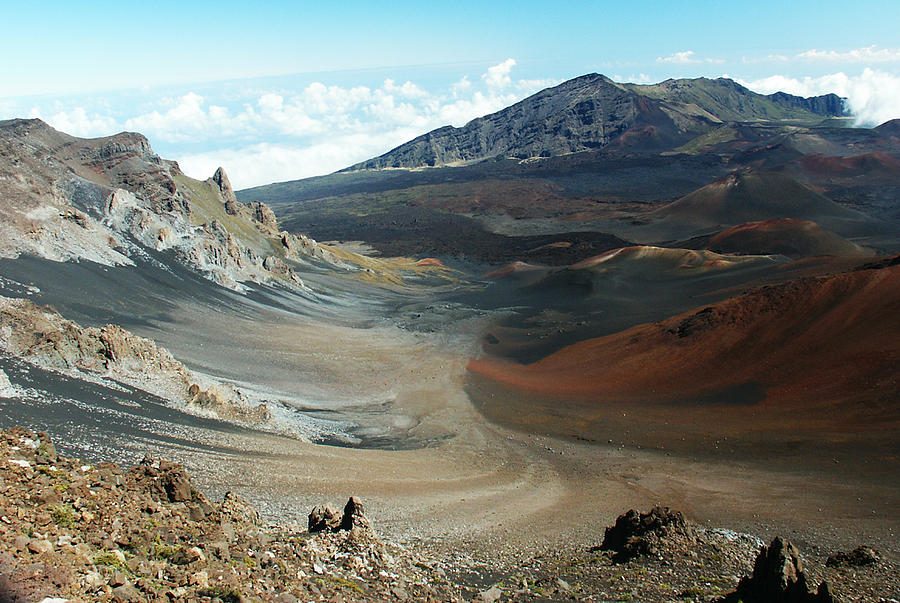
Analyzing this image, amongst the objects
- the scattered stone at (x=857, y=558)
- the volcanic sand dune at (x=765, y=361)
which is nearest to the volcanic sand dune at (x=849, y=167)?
the volcanic sand dune at (x=765, y=361)

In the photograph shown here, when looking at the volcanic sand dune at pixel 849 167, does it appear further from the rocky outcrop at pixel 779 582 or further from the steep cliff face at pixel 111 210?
the rocky outcrop at pixel 779 582

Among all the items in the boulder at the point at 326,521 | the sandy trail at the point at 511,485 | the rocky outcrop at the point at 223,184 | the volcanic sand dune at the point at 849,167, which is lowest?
the sandy trail at the point at 511,485

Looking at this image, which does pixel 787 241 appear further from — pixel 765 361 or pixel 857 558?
pixel 857 558

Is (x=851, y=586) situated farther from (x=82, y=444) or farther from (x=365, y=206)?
(x=365, y=206)

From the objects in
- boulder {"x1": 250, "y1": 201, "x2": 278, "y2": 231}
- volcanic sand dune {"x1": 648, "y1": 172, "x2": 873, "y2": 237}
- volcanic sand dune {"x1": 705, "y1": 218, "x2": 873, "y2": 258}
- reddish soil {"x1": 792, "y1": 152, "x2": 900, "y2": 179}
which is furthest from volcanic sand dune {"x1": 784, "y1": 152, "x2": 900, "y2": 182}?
boulder {"x1": 250, "y1": 201, "x2": 278, "y2": 231}

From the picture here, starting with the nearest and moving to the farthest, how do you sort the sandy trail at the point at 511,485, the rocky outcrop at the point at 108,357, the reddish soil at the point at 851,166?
the sandy trail at the point at 511,485 < the rocky outcrop at the point at 108,357 < the reddish soil at the point at 851,166

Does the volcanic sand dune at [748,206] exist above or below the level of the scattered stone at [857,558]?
above

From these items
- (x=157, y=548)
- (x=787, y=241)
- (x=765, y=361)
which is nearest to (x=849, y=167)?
(x=787, y=241)
